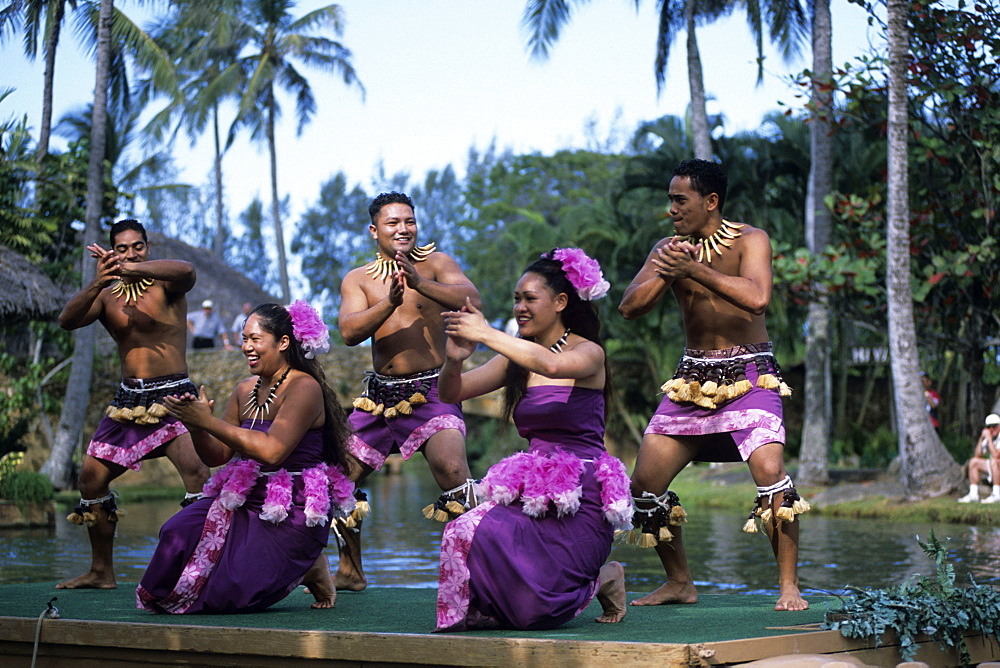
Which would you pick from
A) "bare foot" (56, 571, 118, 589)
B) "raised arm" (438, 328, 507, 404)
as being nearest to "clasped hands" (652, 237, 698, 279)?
"raised arm" (438, 328, 507, 404)

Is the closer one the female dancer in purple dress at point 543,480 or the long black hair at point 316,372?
the female dancer in purple dress at point 543,480

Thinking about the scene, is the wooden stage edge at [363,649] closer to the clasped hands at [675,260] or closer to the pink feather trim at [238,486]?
the pink feather trim at [238,486]

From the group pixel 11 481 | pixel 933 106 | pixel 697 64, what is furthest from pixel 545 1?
pixel 11 481

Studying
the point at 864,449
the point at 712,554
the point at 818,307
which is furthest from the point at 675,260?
the point at 864,449

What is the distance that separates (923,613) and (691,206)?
1809mm

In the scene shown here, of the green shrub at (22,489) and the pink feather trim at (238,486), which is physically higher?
the pink feather trim at (238,486)

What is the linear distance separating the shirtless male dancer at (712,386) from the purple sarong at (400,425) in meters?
0.99

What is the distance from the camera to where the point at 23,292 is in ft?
53.5

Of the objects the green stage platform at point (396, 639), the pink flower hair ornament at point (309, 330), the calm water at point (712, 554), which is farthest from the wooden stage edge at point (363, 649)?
the calm water at point (712, 554)

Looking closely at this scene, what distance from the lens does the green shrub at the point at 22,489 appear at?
40.4ft

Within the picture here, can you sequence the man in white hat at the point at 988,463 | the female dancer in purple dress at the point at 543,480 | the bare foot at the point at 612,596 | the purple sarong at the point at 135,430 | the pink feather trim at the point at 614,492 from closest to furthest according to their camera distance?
the female dancer in purple dress at the point at 543,480, the pink feather trim at the point at 614,492, the bare foot at the point at 612,596, the purple sarong at the point at 135,430, the man in white hat at the point at 988,463

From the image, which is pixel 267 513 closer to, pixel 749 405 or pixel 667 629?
pixel 667 629

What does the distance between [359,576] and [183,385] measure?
4.14 feet

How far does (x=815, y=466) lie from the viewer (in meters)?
16.2
